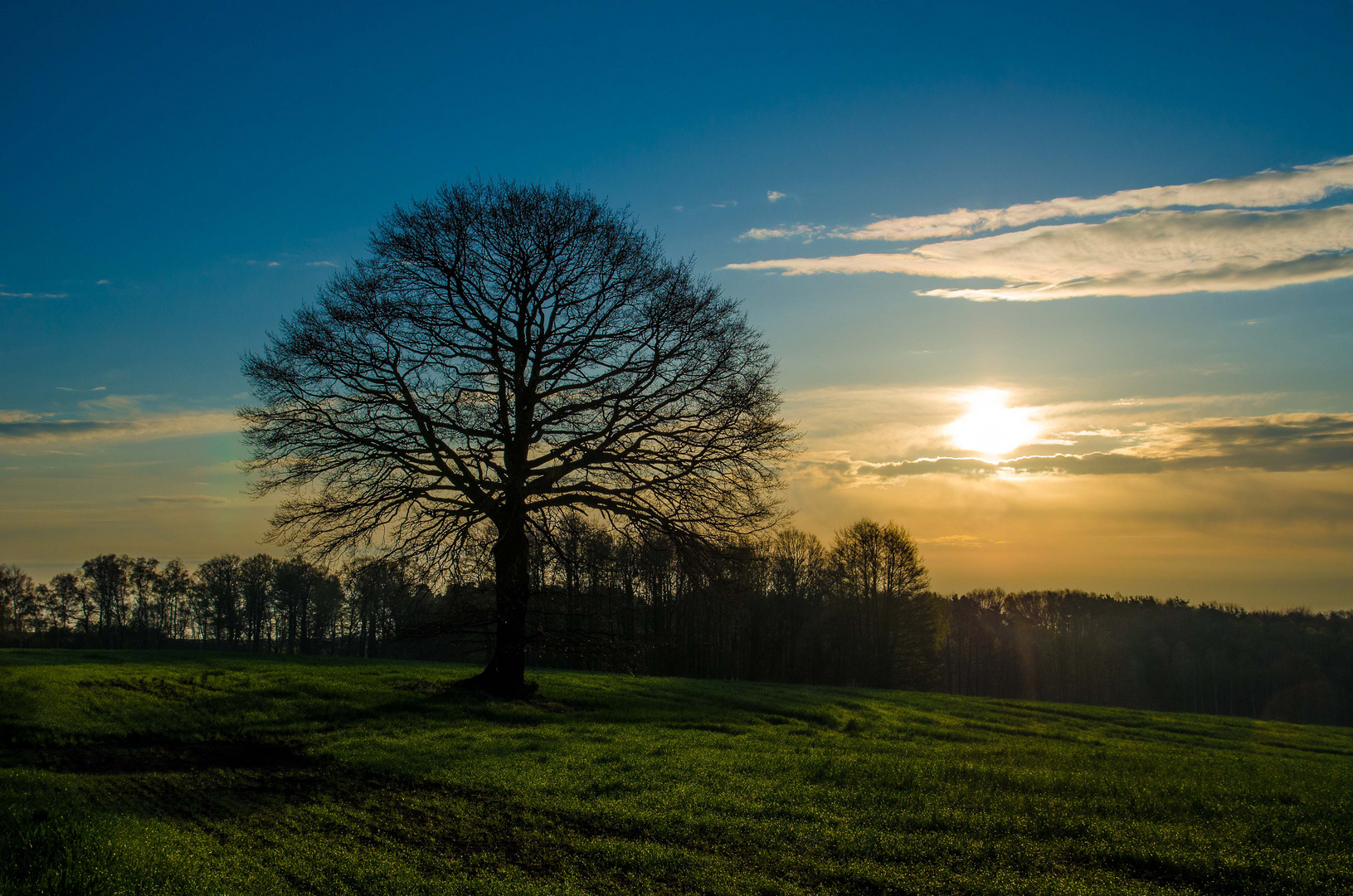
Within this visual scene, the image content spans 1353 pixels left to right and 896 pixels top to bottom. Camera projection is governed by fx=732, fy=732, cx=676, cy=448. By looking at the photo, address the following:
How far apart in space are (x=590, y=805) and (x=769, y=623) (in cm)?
5838

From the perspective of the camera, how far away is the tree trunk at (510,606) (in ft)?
67.2

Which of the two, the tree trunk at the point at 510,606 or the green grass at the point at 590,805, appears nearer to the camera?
the green grass at the point at 590,805

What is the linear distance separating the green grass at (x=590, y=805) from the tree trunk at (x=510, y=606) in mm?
1372

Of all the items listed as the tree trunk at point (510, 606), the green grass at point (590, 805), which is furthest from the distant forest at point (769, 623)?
the green grass at point (590, 805)

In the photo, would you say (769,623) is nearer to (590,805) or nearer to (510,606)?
(510,606)

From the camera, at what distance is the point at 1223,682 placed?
99375mm

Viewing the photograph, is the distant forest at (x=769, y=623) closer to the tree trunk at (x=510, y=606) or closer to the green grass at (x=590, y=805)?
the tree trunk at (x=510, y=606)

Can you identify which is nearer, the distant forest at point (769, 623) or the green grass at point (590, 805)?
the green grass at point (590, 805)

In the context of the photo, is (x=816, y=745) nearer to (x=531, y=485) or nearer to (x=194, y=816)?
(x=531, y=485)

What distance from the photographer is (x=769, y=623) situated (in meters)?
67.0

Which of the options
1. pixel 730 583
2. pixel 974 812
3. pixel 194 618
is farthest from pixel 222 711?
pixel 194 618

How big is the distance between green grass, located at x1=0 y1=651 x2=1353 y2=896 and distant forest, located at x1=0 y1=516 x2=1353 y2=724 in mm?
3974

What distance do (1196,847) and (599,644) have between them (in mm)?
14643

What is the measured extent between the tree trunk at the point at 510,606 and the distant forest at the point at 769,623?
45 centimetres
